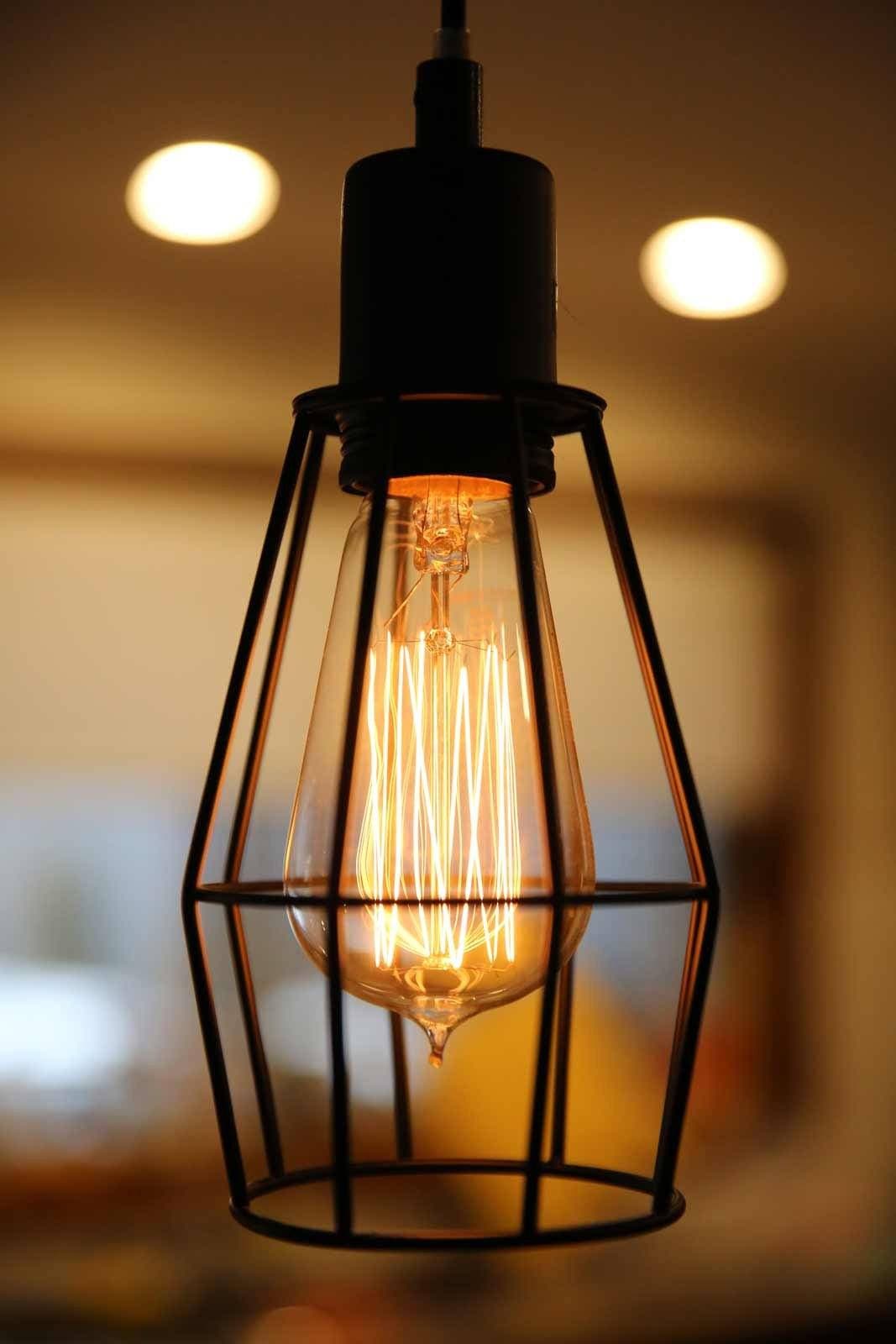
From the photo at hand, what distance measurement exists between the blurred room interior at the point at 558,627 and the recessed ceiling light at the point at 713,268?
11 mm

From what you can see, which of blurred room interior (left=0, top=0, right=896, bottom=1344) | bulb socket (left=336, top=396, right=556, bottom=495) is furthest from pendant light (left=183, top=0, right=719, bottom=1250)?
blurred room interior (left=0, top=0, right=896, bottom=1344)

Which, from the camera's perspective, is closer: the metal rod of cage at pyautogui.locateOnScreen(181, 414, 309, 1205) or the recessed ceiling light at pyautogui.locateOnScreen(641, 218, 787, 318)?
the metal rod of cage at pyautogui.locateOnScreen(181, 414, 309, 1205)

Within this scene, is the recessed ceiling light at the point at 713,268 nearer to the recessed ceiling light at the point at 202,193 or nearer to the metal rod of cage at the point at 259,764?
the recessed ceiling light at the point at 202,193

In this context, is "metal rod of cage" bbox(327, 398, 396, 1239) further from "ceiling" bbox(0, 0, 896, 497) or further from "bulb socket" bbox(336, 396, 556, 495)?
"ceiling" bbox(0, 0, 896, 497)

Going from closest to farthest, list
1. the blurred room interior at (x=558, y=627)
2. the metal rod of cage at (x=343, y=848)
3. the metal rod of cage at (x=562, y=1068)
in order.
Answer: the metal rod of cage at (x=343, y=848) → the metal rod of cage at (x=562, y=1068) → the blurred room interior at (x=558, y=627)

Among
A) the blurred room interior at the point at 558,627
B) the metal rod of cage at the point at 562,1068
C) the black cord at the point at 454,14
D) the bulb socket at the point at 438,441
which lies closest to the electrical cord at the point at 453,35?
the black cord at the point at 454,14

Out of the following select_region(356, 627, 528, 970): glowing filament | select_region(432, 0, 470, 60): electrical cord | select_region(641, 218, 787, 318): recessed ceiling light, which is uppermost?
select_region(641, 218, 787, 318): recessed ceiling light

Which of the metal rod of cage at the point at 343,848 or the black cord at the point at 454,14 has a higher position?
the black cord at the point at 454,14

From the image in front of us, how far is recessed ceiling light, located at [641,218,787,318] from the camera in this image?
1.11 meters

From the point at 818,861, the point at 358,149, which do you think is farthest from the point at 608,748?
the point at 358,149

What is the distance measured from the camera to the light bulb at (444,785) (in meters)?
0.43

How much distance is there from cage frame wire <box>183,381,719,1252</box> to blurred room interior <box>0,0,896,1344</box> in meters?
0.55

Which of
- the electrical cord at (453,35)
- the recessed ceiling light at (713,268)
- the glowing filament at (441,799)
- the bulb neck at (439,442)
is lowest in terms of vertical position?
the glowing filament at (441,799)

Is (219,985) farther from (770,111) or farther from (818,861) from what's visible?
(770,111)
